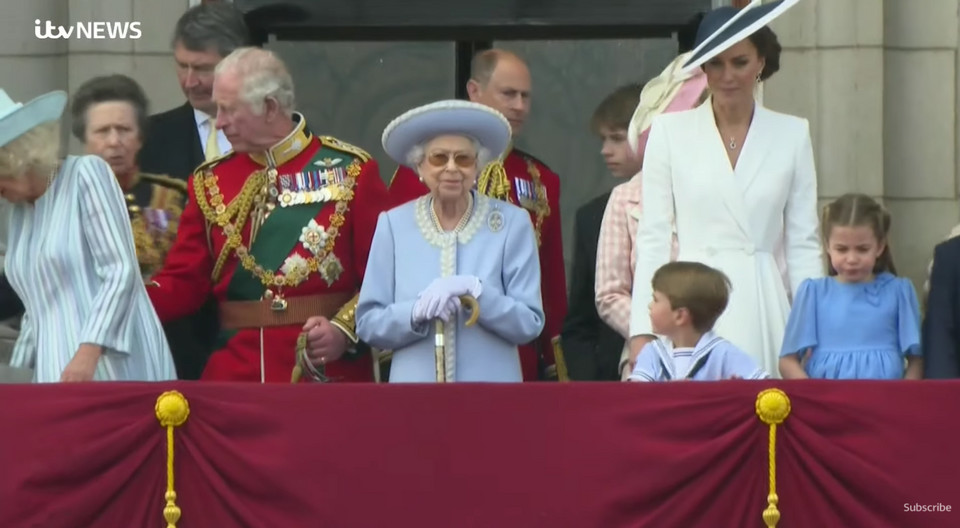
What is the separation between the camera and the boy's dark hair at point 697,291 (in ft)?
25.9

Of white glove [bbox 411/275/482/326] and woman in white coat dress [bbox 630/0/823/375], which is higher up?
woman in white coat dress [bbox 630/0/823/375]

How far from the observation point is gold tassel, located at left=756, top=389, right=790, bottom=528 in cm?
756

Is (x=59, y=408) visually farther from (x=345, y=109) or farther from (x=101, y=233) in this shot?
(x=345, y=109)

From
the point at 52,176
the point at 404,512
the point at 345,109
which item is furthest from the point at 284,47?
the point at 404,512

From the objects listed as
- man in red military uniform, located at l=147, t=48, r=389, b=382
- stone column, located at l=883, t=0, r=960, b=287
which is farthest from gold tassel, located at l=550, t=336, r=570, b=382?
stone column, located at l=883, t=0, r=960, b=287

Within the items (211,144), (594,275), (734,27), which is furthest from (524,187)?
(211,144)

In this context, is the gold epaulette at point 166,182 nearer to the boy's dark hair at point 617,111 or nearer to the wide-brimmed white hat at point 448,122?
the wide-brimmed white hat at point 448,122

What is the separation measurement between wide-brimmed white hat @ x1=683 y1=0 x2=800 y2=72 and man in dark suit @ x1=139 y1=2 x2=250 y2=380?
5.86 ft

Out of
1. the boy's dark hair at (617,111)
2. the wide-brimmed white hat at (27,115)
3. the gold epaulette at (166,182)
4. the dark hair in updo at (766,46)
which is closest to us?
the wide-brimmed white hat at (27,115)

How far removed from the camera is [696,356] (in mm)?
7906

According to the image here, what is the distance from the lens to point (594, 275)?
29.9ft

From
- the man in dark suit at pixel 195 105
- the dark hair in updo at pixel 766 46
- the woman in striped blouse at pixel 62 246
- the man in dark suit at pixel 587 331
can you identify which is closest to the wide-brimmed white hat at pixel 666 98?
the man in dark suit at pixel 587 331

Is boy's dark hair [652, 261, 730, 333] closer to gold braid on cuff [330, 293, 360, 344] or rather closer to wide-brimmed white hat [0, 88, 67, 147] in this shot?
gold braid on cuff [330, 293, 360, 344]

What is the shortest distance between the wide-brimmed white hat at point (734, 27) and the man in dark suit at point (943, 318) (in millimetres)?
881
